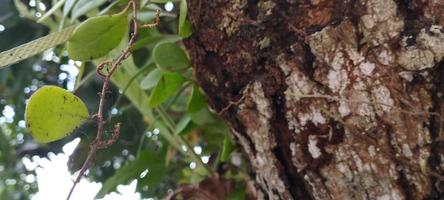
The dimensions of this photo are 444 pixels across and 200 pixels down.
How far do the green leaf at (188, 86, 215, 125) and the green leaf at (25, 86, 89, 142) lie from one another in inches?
5.8

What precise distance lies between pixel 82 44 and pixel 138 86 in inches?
7.8

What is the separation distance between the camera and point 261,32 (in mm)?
507

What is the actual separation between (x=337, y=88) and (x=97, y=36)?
7.5 inches

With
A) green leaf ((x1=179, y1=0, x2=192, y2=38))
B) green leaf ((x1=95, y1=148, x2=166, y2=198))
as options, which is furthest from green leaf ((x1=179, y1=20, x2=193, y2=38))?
green leaf ((x1=95, y1=148, x2=166, y2=198))

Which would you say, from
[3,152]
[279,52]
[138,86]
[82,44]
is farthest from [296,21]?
[3,152]

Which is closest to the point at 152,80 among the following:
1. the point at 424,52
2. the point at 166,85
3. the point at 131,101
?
the point at 166,85

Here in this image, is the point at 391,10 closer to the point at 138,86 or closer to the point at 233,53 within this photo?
the point at 233,53

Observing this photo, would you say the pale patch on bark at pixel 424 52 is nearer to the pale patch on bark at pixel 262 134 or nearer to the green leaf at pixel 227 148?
the pale patch on bark at pixel 262 134

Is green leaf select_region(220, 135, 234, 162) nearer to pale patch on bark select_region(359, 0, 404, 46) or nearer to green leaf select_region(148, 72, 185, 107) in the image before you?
green leaf select_region(148, 72, 185, 107)

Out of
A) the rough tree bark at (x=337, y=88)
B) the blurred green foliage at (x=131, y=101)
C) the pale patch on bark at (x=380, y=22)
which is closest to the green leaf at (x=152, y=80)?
the blurred green foliage at (x=131, y=101)

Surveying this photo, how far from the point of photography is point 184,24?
54 centimetres

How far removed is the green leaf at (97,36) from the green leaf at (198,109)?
9 cm

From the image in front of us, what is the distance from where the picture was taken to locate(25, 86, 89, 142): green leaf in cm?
47

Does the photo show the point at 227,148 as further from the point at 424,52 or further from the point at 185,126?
the point at 424,52
